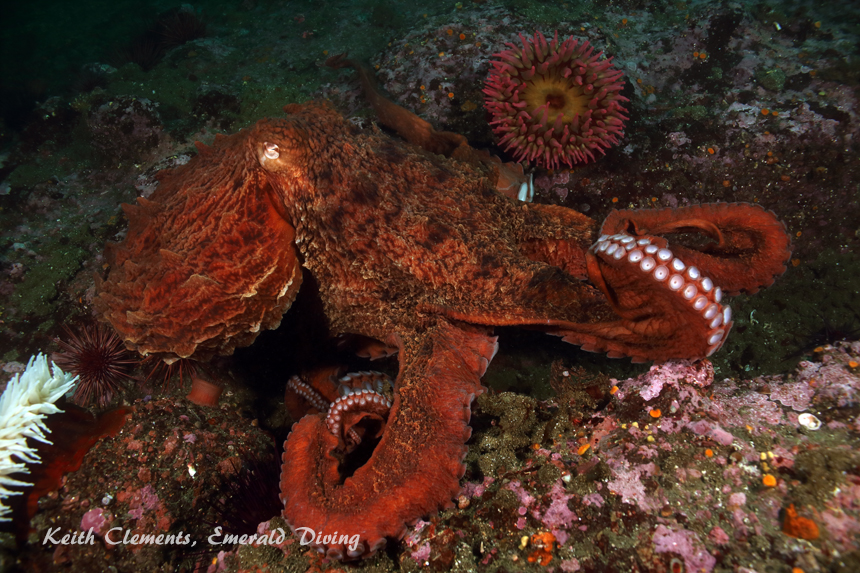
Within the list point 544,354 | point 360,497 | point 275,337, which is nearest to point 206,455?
point 275,337

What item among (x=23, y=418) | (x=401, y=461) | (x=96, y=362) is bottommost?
(x=96, y=362)

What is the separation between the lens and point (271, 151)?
→ 9.14 feet

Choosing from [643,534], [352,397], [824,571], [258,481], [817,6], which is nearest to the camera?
[824,571]

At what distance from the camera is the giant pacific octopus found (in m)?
2.38

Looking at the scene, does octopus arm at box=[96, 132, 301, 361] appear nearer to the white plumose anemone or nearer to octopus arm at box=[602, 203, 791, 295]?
the white plumose anemone

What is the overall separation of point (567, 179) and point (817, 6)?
5.12 metres

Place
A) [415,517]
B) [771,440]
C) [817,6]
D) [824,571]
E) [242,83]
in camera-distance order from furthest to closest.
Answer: [242,83]
[817,6]
[415,517]
[771,440]
[824,571]

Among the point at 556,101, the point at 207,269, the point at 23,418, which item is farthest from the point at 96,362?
the point at 556,101

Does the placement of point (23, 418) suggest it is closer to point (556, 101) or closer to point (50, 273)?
point (50, 273)

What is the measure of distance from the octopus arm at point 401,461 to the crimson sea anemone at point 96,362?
2705 mm

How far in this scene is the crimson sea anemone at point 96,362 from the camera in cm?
408

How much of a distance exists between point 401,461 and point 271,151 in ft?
7.20

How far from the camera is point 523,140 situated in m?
3.98

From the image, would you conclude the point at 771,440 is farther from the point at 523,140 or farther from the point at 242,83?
the point at 242,83
